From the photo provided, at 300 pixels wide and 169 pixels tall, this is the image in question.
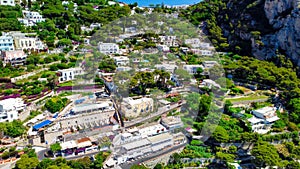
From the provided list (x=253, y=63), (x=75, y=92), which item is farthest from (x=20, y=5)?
(x=253, y=63)

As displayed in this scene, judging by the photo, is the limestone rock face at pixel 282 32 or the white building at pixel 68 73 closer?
the white building at pixel 68 73

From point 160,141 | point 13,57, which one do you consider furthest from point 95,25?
point 160,141

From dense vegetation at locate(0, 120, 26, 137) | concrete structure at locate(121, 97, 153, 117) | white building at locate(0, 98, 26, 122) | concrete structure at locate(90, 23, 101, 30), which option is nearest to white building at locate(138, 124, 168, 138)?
concrete structure at locate(121, 97, 153, 117)

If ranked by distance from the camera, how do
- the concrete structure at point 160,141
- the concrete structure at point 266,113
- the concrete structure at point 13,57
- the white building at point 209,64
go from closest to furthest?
the concrete structure at point 160,141 < the concrete structure at point 266,113 < the concrete structure at point 13,57 < the white building at point 209,64

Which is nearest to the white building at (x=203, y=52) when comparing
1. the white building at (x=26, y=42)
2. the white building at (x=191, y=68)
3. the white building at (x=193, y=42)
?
the white building at (x=193, y=42)

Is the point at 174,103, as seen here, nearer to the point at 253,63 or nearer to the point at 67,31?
the point at 253,63

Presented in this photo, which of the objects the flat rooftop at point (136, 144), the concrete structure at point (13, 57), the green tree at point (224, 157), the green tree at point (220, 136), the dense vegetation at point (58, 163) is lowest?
the green tree at point (224, 157)

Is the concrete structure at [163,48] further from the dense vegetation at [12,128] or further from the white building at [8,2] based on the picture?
the white building at [8,2]

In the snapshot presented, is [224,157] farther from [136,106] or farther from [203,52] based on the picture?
[203,52]
